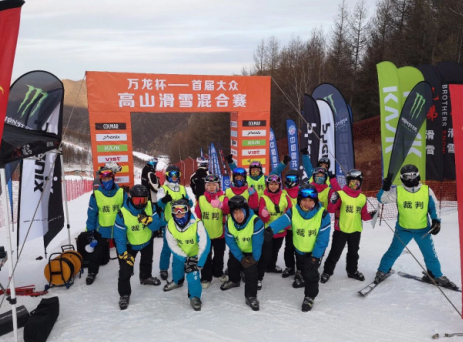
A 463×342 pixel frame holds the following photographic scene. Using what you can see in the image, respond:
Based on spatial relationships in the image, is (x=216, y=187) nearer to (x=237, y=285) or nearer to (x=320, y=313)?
(x=237, y=285)

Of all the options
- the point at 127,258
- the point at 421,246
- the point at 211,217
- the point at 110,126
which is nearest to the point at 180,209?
the point at 211,217

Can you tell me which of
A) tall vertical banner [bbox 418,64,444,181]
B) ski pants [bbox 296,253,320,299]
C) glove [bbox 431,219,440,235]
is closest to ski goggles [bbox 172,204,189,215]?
ski pants [bbox 296,253,320,299]

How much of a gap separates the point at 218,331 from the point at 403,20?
86.6 ft

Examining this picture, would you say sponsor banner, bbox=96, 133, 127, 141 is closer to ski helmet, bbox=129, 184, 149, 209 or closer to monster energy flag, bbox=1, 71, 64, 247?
monster energy flag, bbox=1, 71, 64, 247

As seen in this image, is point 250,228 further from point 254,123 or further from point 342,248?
point 254,123

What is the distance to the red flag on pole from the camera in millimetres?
3137

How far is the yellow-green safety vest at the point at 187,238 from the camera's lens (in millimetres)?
4555

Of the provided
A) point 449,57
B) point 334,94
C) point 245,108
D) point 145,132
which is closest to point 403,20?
point 449,57

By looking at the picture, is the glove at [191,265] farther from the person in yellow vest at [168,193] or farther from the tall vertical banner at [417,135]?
the tall vertical banner at [417,135]

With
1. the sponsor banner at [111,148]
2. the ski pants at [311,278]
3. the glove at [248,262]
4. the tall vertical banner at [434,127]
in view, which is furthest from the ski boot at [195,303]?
the tall vertical banner at [434,127]

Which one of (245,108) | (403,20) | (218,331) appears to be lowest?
(218,331)

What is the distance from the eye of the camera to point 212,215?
17.2ft

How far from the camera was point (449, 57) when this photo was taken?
53.8 feet

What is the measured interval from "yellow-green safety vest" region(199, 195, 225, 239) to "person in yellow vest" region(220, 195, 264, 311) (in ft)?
1.89
